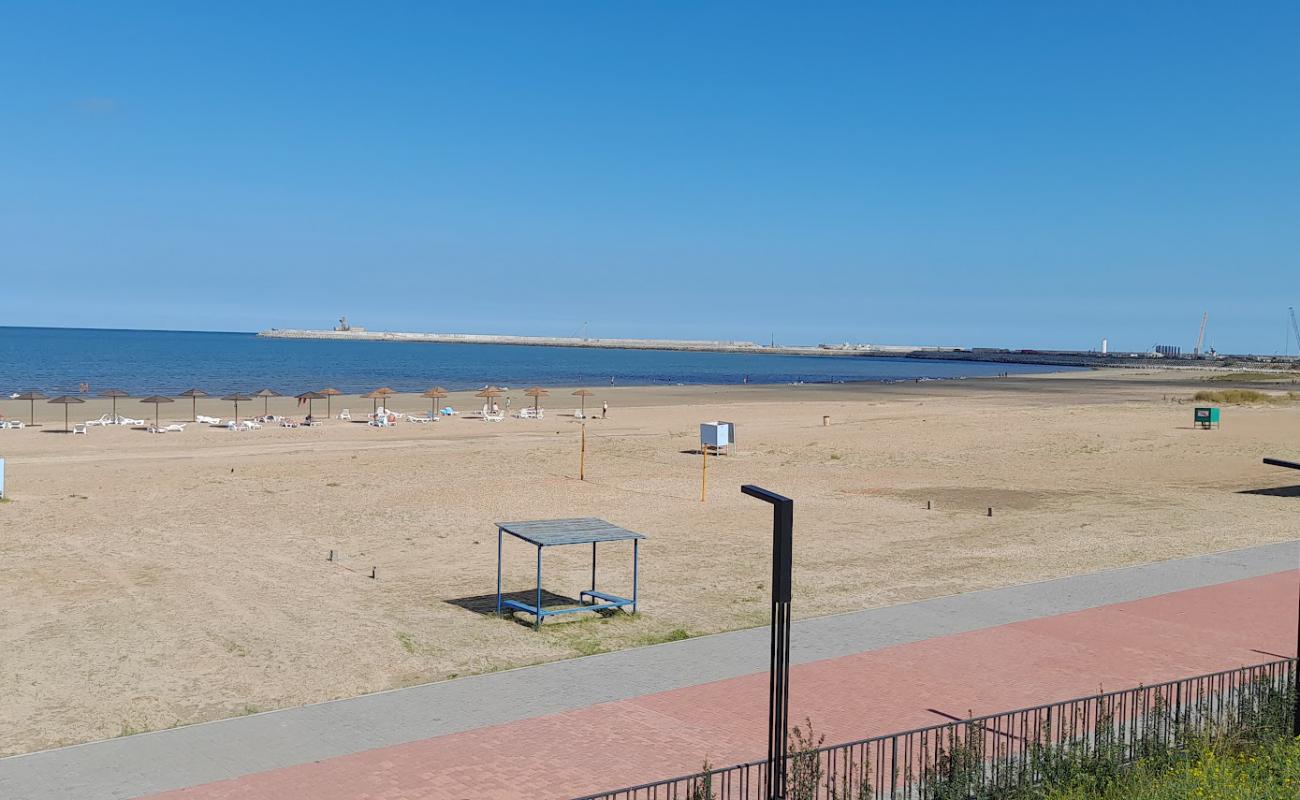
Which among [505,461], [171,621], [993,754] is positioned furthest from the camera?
[505,461]

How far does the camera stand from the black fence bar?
834cm

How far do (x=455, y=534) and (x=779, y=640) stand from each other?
13319 millimetres

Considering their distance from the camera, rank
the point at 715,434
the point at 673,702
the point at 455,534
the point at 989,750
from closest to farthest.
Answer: the point at 989,750 < the point at 673,702 < the point at 455,534 < the point at 715,434

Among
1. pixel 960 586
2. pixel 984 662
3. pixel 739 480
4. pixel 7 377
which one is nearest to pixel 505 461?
pixel 739 480

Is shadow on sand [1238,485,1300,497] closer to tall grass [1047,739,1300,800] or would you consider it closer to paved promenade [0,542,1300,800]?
paved promenade [0,542,1300,800]

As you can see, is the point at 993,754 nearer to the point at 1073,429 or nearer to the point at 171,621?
the point at 171,621

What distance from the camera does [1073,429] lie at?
1746 inches

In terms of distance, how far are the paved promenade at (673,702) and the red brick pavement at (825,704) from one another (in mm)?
24

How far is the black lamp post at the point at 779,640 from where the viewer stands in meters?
7.48

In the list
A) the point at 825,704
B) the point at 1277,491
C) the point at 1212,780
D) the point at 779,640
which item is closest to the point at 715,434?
the point at 1277,491

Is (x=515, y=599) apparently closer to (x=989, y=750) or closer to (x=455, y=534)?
(x=455, y=534)

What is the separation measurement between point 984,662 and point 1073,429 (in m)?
34.1

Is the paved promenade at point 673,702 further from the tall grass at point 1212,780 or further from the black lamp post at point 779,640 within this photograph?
the tall grass at point 1212,780

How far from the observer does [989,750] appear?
9.92 metres
